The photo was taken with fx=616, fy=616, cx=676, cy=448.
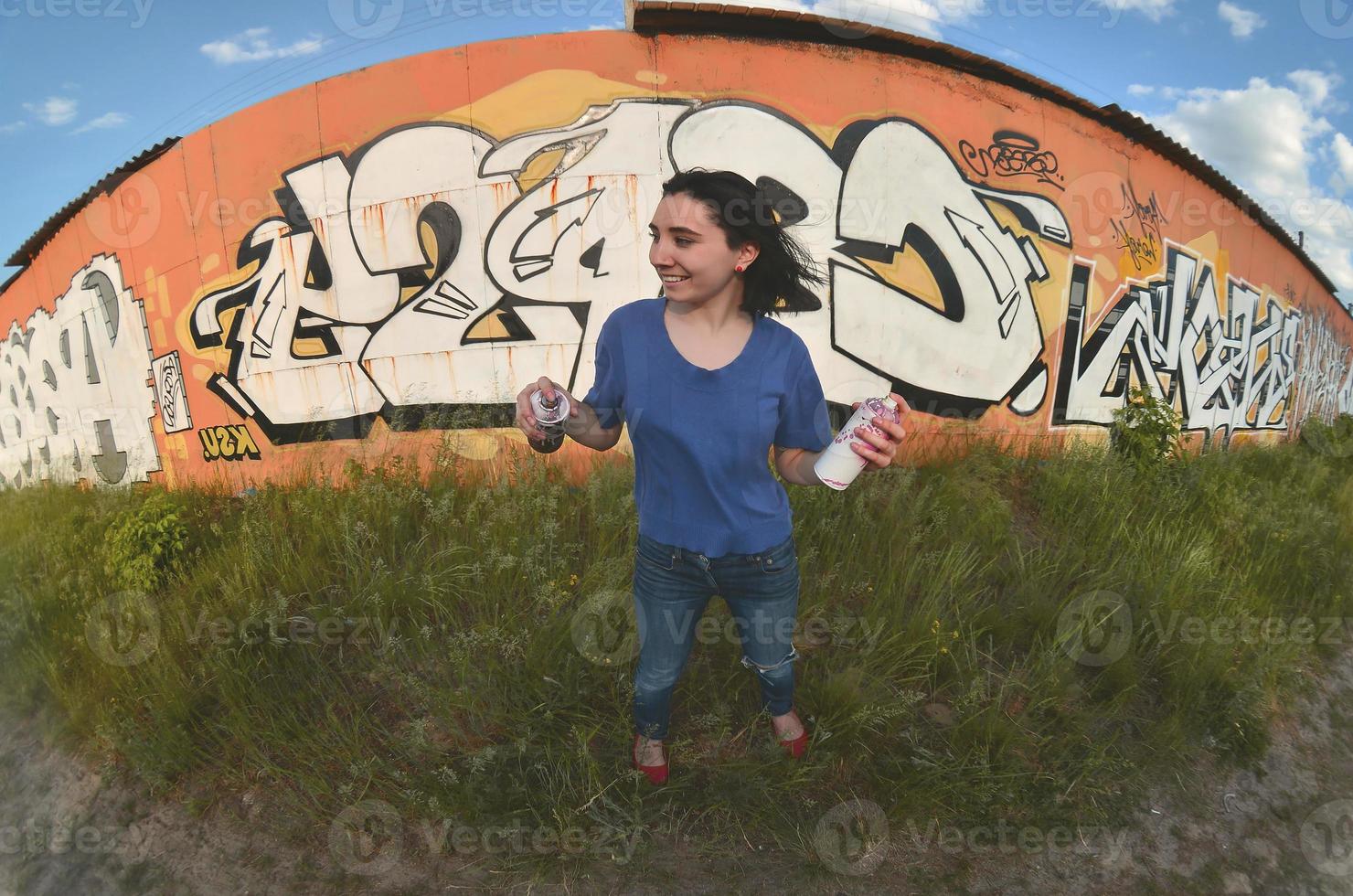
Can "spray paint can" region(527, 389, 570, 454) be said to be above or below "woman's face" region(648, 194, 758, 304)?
below

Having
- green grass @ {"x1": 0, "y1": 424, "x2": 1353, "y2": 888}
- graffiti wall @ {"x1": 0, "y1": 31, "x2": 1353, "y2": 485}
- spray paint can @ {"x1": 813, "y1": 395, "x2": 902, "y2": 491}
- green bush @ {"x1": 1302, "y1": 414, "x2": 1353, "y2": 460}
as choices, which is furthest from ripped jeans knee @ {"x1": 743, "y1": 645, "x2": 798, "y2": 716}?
green bush @ {"x1": 1302, "y1": 414, "x2": 1353, "y2": 460}

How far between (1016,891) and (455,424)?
4.52m

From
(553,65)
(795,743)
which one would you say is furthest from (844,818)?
(553,65)

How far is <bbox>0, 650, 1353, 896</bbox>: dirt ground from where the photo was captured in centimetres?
208

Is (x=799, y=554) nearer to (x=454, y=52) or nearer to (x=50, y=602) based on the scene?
(x=50, y=602)

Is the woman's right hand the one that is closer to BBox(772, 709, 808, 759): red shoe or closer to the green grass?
the green grass

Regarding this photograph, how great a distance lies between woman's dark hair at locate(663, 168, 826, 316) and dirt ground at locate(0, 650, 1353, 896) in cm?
182

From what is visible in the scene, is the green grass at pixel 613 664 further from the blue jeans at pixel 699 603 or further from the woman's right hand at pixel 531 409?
the woman's right hand at pixel 531 409

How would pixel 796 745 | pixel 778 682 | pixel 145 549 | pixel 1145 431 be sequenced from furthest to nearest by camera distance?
pixel 1145 431 < pixel 145 549 < pixel 796 745 < pixel 778 682

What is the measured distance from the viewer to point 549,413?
1.62 meters

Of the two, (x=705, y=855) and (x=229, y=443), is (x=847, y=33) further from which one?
(x=229, y=443)

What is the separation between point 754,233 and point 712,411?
0.51 m

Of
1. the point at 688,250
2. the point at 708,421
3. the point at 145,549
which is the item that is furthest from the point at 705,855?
the point at 145,549

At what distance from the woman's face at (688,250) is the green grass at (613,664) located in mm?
1608
